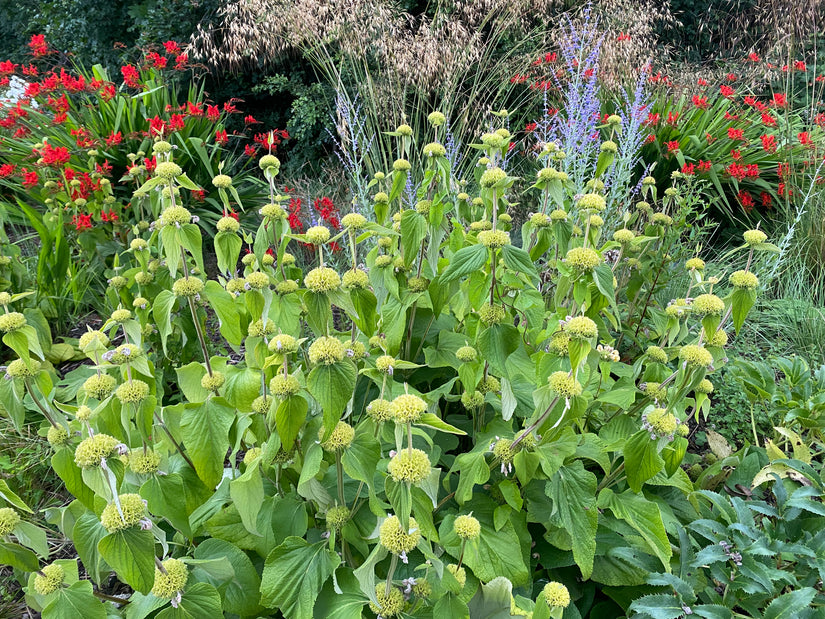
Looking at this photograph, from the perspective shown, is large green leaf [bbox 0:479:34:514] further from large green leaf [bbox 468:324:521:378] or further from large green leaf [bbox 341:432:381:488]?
large green leaf [bbox 468:324:521:378]

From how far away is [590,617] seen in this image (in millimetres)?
1451

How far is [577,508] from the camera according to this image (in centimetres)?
119

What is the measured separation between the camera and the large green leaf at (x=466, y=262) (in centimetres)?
Answer: 114

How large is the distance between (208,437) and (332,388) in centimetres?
34

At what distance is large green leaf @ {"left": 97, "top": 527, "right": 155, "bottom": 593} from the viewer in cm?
83

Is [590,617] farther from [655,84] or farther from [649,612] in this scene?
[655,84]

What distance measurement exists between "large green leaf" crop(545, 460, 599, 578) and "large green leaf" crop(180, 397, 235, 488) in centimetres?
70

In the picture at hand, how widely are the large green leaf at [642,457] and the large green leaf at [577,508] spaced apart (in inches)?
4.0

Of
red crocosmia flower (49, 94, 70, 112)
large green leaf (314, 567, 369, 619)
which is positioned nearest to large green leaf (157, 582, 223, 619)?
large green leaf (314, 567, 369, 619)

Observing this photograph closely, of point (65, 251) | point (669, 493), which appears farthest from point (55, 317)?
point (669, 493)

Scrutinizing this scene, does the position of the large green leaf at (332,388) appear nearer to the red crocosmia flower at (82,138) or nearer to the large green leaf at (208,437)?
the large green leaf at (208,437)

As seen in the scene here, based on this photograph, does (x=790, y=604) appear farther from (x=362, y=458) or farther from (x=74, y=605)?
(x=74, y=605)

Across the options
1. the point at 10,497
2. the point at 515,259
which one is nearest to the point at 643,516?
the point at 515,259

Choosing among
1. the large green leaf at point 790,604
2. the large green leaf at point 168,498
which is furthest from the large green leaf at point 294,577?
the large green leaf at point 790,604
